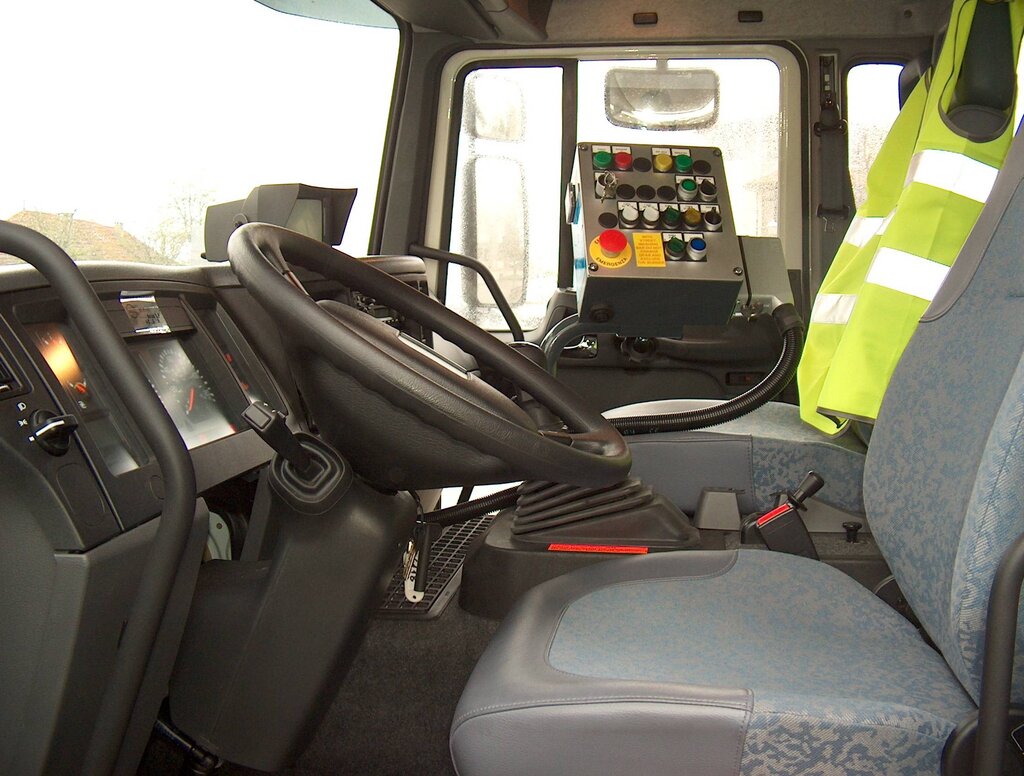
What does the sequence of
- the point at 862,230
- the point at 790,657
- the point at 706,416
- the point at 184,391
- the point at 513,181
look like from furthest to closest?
the point at 513,181 < the point at 862,230 < the point at 706,416 < the point at 184,391 < the point at 790,657

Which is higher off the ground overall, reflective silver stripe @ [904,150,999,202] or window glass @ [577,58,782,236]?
window glass @ [577,58,782,236]

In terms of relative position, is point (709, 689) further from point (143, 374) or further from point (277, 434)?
point (143, 374)

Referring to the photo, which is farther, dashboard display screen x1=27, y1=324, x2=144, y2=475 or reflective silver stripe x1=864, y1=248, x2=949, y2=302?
reflective silver stripe x1=864, y1=248, x2=949, y2=302

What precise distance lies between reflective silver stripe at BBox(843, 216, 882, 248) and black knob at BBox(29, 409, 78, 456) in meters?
1.67

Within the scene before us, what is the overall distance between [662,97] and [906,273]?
5.54ft

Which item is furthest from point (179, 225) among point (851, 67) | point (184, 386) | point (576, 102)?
point (851, 67)

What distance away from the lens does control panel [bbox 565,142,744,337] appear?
6.89 ft

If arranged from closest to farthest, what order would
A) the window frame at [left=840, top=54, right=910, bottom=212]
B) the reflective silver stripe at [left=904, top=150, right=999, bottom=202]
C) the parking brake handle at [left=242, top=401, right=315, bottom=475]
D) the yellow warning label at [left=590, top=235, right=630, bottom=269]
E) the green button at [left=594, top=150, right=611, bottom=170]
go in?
the parking brake handle at [left=242, top=401, right=315, bottom=475], the reflective silver stripe at [left=904, top=150, right=999, bottom=202], the yellow warning label at [left=590, top=235, right=630, bottom=269], the green button at [left=594, top=150, right=611, bottom=170], the window frame at [left=840, top=54, right=910, bottom=212]

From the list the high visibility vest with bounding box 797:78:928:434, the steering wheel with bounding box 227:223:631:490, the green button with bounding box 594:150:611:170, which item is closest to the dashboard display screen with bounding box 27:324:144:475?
the steering wheel with bounding box 227:223:631:490

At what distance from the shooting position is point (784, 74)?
3125 millimetres

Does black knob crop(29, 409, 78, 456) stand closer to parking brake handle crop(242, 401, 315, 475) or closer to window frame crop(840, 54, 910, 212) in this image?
parking brake handle crop(242, 401, 315, 475)

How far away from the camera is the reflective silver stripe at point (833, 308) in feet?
6.44

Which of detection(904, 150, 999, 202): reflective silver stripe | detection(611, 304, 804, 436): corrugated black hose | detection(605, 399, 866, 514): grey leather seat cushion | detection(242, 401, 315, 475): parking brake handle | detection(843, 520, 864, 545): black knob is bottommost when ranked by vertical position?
detection(843, 520, 864, 545): black knob

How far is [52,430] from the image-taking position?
34.2 inches
